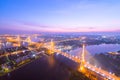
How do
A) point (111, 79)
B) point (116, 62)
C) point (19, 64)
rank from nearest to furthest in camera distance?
point (111, 79) < point (19, 64) < point (116, 62)

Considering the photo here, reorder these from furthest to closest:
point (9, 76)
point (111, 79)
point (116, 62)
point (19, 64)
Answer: point (116, 62)
point (19, 64)
point (9, 76)
point (111, 79)

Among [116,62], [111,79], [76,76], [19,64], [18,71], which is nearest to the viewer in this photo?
[111,79]

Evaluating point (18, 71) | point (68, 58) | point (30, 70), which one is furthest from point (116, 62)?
point (18, 71)

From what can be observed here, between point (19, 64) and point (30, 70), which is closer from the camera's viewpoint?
point (30, 70)

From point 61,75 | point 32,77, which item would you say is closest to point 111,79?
point 61,75

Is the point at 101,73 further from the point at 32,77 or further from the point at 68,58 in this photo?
the point at 68,58

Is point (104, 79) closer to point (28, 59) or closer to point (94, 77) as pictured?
point (94, 77)

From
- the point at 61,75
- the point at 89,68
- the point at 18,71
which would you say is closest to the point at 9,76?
the point at 18,71

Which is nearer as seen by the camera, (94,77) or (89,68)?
(94,77)

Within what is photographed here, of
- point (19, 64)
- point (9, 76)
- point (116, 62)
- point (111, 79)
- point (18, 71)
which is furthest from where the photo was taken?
point (116, 62)
